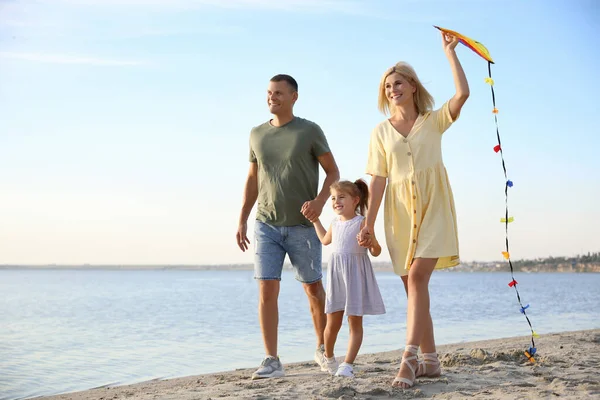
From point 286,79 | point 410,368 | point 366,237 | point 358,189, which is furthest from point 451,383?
point 286,79

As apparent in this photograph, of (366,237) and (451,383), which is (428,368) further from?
(366,237)

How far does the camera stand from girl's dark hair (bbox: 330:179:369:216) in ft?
14.5

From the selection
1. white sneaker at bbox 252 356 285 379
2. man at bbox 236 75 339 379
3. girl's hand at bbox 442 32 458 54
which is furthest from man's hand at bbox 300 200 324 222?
girl's hand at bbox 442 32 458 54

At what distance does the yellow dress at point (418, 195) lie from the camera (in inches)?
154

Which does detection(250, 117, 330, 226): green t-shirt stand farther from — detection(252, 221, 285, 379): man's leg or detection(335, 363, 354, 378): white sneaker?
detection(335, 363, 354, 378): white sneaker

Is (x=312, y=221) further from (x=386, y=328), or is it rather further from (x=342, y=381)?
(x=386, y=328)

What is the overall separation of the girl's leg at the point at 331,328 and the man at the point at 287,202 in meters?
0.19

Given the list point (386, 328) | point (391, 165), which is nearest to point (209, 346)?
point (386, 328)

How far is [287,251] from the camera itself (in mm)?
4770

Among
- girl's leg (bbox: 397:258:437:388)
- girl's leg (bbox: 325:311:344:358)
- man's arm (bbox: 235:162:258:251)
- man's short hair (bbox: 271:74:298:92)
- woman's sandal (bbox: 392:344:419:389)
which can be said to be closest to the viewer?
woman's sandal (bbox: 392:344:419:389)

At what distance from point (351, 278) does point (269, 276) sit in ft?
2.13

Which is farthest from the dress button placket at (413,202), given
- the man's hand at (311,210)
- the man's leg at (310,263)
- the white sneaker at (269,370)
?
the white sneaker at (269,370)

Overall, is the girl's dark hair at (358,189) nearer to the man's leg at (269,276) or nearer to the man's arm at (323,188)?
the man's arm at (323,188)

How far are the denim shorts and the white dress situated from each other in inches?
14.4
